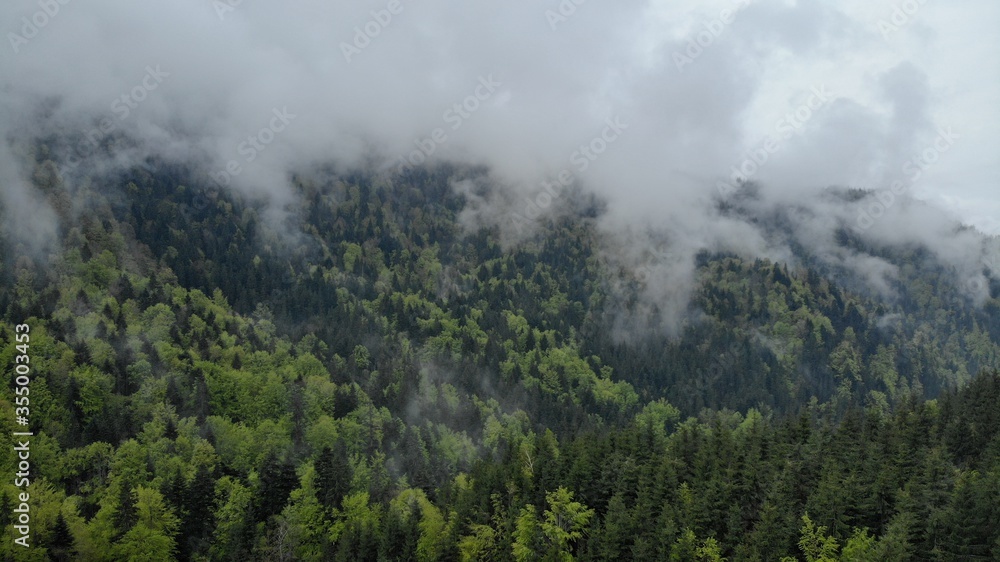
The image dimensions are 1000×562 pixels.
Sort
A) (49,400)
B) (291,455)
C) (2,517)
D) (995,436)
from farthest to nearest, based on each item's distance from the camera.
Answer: (291,455), (49,400), (2,517), (995,436)

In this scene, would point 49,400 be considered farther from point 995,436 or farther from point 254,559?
point 995,436

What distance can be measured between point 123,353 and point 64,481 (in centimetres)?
4122

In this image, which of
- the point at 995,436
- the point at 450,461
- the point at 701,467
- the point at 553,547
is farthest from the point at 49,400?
the point at 995,436

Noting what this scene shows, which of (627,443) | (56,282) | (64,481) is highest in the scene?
(56,282)

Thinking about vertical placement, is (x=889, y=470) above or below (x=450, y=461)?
below

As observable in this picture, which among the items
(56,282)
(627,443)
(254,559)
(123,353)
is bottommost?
(254,559)

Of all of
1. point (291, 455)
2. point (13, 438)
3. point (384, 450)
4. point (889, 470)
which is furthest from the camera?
point (384, 450)

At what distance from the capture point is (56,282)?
178 meters

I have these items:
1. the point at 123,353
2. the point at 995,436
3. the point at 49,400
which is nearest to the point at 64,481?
the point at 49,400

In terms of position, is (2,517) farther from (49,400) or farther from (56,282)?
(56,282)

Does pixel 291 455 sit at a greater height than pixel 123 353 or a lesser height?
lesser

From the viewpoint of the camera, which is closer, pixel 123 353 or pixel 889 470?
pixel 889 470

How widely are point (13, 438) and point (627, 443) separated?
355ft

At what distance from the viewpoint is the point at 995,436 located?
85000 millimetres
